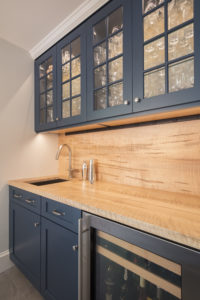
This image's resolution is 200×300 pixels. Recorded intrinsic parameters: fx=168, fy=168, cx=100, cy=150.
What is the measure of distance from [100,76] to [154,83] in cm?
48

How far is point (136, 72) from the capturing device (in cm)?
109

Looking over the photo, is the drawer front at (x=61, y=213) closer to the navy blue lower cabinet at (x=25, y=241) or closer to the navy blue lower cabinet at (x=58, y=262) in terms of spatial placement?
the navy blue lower cabinet at (x=58, y=262)

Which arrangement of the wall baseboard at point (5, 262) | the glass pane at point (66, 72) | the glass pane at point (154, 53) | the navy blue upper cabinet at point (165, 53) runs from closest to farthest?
the navy blue upper cabinet at point (165, 53), the glass pane at point (154, 53), the glass pane at point (66, 72), the wall baseboard at point (5, 262)

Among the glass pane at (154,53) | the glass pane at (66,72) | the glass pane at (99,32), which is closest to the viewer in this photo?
the glass pane at (154,53)

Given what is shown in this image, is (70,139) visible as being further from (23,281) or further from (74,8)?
(23,281)

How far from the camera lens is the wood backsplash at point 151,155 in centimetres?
118

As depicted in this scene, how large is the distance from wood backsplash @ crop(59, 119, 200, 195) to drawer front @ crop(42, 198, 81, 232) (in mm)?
619

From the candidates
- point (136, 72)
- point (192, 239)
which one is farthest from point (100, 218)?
point (136, 72)

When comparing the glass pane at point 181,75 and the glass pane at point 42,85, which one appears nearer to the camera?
the glass pane at point 181,75

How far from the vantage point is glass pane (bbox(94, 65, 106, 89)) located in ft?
4.28

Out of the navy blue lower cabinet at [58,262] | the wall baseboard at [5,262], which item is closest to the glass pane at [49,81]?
the navy blue lower cabinet at [58,262]

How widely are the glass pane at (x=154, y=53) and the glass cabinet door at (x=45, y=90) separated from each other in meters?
1.03

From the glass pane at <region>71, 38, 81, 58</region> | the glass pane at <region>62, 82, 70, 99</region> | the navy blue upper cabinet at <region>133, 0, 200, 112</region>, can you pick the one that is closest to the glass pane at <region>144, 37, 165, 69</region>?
the navy blue upper cabinet at <region>133, 0, 200, 112</region>

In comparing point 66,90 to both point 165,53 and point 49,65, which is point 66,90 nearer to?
point 49,65
